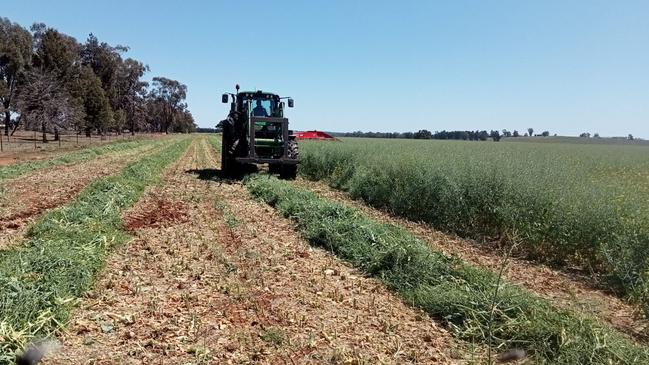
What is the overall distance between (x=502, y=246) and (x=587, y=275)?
1497 millimetres

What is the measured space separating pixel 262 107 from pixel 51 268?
35.0ft

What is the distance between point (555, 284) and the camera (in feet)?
18.9

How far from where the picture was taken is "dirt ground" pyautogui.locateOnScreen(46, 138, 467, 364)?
3633mm

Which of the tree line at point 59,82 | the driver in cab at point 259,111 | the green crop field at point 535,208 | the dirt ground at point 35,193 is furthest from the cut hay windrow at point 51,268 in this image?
the tree line at point 59,82

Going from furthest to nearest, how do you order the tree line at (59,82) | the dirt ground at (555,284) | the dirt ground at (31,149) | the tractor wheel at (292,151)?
the tree line at (59,82), the dirt ground at (31,149), the tractor wheel at (292,151), the dirt ground at (555,284)

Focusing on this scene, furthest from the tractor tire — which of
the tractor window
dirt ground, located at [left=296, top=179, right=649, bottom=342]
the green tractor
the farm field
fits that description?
dirt ground, located at [left=296, top=179, right=649, bottom=342]

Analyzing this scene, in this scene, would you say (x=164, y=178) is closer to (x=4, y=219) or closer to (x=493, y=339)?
(x=4, y=219)

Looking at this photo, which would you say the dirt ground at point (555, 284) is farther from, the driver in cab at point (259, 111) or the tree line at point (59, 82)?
the tree line at point (59, 82)

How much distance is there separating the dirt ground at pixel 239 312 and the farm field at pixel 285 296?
0.02 meters

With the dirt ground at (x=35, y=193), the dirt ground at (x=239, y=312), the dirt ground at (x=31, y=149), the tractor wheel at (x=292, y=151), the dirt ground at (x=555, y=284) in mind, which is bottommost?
the dirt ground at (x=555, y=284)

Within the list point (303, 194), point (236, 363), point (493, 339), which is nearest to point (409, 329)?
point (493, 339)

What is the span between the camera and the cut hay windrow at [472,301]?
3592mm

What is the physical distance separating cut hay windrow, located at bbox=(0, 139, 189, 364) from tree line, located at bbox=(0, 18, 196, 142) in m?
23.7

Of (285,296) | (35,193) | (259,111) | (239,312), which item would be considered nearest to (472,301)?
(285,296)
